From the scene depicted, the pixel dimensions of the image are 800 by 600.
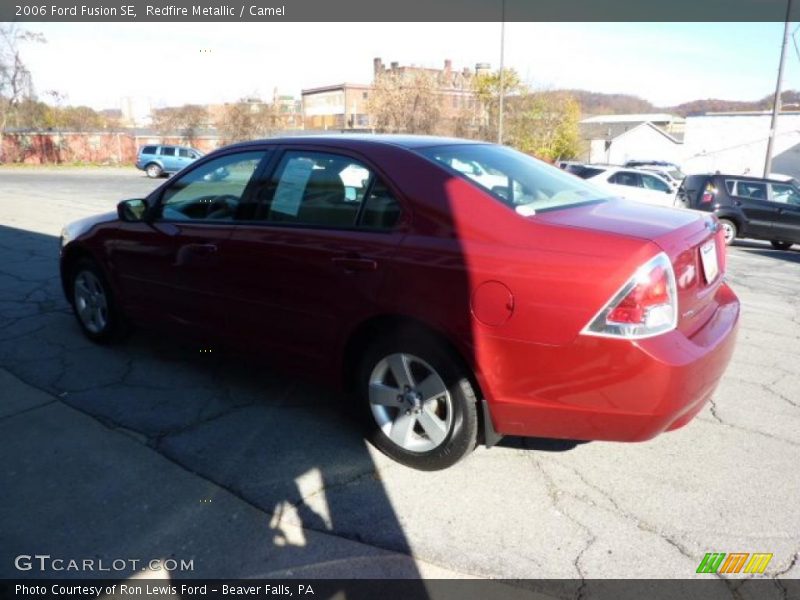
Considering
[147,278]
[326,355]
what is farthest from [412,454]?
[147,278]

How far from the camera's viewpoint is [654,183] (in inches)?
636

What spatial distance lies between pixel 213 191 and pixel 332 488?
6.90 feet

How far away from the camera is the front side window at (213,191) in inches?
147

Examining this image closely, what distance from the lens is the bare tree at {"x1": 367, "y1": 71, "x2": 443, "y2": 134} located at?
119ft

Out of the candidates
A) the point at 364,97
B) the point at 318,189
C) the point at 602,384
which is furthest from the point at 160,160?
the point at 364,97

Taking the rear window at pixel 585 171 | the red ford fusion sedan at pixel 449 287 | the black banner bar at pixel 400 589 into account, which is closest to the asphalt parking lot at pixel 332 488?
the black banner bar at pixel 400 589

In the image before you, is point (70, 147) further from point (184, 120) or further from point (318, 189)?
point (318, 189)

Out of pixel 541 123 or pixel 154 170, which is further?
pixel 541 123

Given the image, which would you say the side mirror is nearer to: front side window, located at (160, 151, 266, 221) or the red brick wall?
front side window, located at (160, 151, 266, 221)

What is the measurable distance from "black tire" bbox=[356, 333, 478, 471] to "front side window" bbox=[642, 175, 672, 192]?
1477cm

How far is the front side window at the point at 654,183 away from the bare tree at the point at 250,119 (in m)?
32.5

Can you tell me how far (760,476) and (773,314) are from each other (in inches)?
156

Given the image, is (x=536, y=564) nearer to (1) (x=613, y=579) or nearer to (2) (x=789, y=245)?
(1) (x=613, y=579)

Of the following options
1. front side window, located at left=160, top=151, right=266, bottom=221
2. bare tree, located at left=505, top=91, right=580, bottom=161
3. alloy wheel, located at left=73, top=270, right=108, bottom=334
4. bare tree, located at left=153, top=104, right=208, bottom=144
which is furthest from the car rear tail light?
bare tree, located at left=153, top=104, right=208, bottom=144
